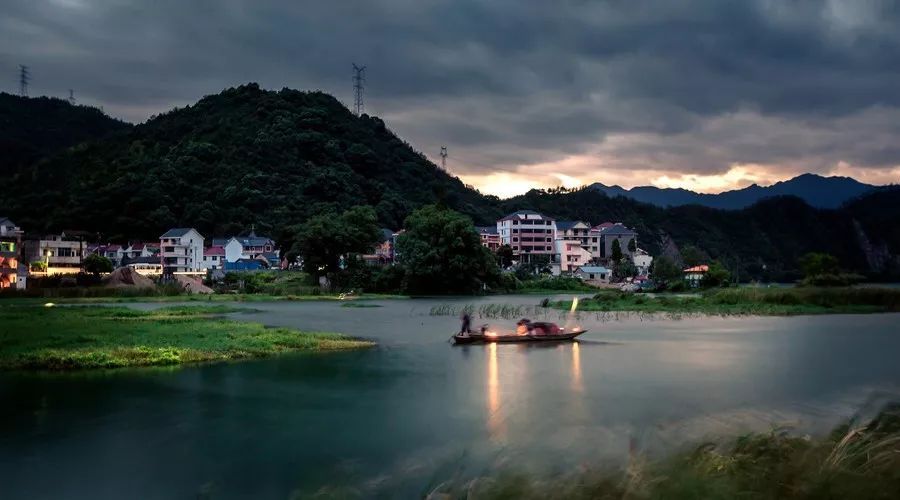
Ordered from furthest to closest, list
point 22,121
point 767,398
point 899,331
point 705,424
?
point 22,121 < point 899,331 < point 767,398 < point 705,424

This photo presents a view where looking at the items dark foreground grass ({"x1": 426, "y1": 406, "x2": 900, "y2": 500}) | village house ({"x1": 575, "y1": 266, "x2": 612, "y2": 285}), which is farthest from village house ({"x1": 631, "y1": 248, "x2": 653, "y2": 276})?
dark foreground grass ({"x1": 426, "y1": 406, "x2": 900, "y2": 500})

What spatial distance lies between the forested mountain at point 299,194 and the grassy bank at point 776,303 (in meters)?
49.8

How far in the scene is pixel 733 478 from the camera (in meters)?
7.98

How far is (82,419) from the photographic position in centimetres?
1540

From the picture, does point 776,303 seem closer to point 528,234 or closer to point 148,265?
point 528,234

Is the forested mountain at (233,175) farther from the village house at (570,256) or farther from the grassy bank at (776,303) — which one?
the grassy bank at (776,303)

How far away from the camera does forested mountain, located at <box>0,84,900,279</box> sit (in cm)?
10469

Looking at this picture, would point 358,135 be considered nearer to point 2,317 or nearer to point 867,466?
point 2,317

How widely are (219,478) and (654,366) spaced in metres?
16.1

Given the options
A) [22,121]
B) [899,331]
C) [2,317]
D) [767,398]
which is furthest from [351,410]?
[22,121]

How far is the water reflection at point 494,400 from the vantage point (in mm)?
14875

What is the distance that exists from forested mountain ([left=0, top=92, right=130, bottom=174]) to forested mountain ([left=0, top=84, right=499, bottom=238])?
12.1 meters

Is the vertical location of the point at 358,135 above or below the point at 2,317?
above

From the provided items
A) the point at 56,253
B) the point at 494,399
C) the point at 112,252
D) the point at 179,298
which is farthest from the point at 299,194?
the point at 494,399
